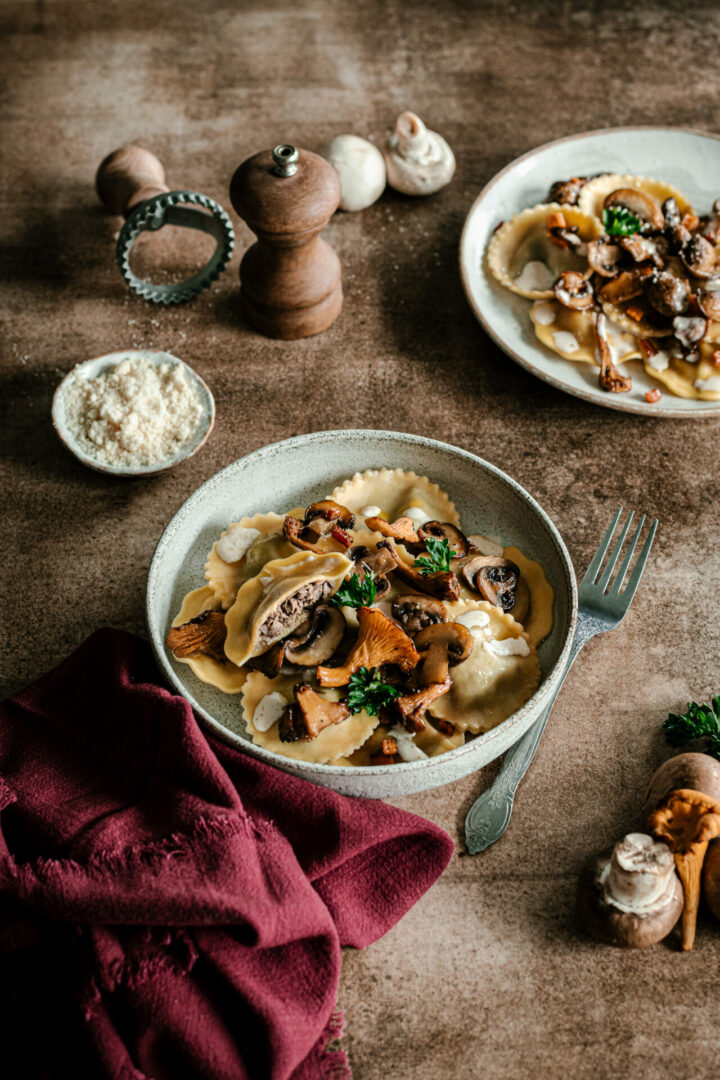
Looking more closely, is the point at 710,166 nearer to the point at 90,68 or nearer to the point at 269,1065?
the point at 90,68

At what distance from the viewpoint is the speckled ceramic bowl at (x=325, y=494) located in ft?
6.62

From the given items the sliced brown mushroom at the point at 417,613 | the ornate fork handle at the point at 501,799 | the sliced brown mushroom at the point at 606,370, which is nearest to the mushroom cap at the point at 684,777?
the ornate fork handle at the point at 501,799

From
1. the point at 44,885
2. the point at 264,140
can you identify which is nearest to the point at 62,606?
the point at 44,885

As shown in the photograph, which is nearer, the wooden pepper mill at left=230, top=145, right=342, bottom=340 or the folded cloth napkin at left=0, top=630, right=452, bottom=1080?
the folded cloth napkin at left=0, top=630, right=452, bottom=1080

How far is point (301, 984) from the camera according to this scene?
187 centimetres

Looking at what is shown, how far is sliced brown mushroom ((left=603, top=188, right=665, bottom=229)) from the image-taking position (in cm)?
320

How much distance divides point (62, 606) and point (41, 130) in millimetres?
2433

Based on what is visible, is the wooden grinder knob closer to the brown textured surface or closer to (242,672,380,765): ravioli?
the brown textured surface

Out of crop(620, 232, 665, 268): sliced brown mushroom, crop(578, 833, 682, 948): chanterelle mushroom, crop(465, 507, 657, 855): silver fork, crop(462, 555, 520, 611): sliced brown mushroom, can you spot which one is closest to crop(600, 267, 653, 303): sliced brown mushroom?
crop(620, 232, 665, 268): sliced brown mushroom

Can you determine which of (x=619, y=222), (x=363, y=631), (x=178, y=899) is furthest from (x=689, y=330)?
(x=178, y=899)

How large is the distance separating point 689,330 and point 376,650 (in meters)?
1.56

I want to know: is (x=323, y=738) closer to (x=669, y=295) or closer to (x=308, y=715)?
(x=308, y=715)

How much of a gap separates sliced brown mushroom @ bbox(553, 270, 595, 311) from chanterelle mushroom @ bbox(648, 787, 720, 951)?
1638 mm

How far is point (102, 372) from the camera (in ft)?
9.55
